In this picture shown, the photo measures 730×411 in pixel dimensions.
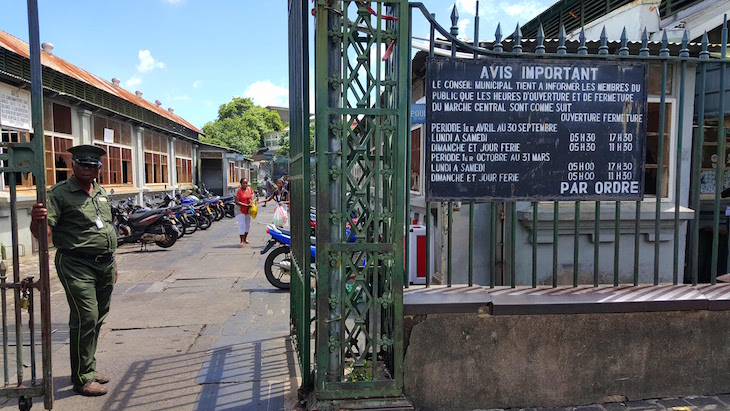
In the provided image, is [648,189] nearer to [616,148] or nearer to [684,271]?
[684,271]

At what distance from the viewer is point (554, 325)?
3611mm

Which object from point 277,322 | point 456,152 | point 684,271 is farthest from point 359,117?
point 684,271

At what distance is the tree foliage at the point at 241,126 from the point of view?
157 feet

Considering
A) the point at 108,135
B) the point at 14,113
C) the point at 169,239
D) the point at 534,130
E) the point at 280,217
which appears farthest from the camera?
the point at 108,135

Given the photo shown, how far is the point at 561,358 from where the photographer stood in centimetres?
364

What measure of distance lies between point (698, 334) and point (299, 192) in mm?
3103

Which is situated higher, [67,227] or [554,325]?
[67,227]

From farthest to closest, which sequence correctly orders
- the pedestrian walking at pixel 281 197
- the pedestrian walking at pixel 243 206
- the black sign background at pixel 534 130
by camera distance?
the pedestrian walking at pixel 243 206
the pedestrian walking at pixel 281 197
the black sign background at pixel 534 130

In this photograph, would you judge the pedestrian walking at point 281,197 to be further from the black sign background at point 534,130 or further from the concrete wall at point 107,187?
the black sign background at point 534,130

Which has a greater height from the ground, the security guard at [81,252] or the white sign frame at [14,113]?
the white sign frame at [14,113]

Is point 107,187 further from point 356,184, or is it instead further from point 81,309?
point 356,184

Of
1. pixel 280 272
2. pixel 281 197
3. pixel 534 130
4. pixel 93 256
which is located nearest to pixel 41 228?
pixel 93 256

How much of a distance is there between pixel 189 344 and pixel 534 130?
3803 millimetres

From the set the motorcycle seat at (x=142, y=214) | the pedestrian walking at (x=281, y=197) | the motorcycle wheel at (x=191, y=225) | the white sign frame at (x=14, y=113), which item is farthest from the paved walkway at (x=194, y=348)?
the motorcycle wheel at (x=191, y=225)
